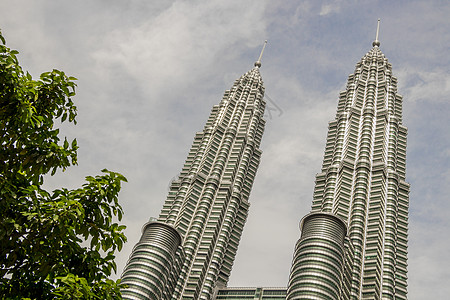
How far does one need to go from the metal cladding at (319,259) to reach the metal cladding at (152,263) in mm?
37419

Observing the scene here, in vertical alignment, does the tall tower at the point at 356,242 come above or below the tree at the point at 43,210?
above

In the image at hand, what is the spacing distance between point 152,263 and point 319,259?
158 feet

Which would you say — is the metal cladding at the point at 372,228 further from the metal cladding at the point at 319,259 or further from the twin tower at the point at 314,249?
the metal cladding at the point at 319,259

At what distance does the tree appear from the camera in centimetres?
1605

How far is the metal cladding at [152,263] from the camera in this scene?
14575cm

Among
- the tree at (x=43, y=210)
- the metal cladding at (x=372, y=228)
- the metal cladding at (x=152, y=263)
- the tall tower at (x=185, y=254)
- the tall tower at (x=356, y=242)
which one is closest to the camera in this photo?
the tree at (x=43, y=210)

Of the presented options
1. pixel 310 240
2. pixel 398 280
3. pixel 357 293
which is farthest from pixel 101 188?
pixel 398 280

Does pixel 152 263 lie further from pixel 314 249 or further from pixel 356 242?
pixel 356 242

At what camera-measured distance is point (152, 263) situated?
499 ft

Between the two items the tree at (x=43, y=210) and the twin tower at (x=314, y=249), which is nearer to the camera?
the tree at (x=43, y=210)

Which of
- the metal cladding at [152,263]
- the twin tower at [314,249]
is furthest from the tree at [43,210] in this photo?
the metal cladding at [152,263]

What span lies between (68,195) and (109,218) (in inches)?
61.2

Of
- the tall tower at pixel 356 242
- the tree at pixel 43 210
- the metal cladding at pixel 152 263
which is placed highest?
the tall tower at pixel 356 242

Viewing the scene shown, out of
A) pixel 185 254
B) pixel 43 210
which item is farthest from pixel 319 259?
pixel 43 210
